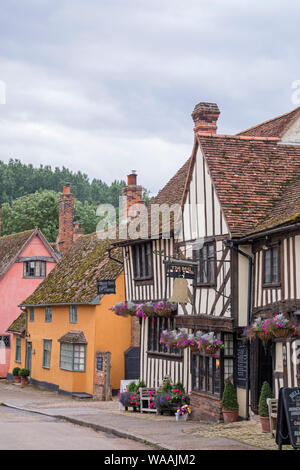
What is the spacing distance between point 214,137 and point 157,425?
8433 millimetres

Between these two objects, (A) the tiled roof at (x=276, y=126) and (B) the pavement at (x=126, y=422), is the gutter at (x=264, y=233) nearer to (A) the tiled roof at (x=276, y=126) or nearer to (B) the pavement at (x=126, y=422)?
(B) the pavement at (x=126, y=422)

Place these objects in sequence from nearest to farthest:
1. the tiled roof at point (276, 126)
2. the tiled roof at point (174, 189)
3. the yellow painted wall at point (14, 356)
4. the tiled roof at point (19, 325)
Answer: the tiled roof at point (276, 126) < the tiled roof at point (174, 189) < the yellow painted wall at point (14, 356) < the tiled roof at point (19, 325)

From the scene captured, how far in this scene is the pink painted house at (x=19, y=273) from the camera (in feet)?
136

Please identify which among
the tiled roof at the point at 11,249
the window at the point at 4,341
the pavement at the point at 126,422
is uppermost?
the tiled roof at the point at 11,249

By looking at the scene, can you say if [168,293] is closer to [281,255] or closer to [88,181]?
[281,255]

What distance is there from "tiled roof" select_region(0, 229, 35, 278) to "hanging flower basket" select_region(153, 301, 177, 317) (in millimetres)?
20750

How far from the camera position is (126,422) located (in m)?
19.6

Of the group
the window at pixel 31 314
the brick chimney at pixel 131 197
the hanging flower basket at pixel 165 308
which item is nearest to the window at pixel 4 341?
the window at pixel 31 314

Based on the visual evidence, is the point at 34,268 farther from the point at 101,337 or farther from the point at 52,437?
the point at 52,437

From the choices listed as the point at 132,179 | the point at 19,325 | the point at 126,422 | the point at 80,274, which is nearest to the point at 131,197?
the point at 132,179

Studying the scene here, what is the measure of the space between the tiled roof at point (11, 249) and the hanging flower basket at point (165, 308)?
20.8 metres

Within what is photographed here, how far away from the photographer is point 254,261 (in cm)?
1820

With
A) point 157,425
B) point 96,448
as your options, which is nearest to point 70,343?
point 157,425

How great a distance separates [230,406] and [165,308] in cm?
490
